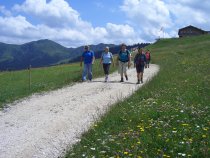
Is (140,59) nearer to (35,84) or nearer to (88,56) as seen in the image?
(88,56)

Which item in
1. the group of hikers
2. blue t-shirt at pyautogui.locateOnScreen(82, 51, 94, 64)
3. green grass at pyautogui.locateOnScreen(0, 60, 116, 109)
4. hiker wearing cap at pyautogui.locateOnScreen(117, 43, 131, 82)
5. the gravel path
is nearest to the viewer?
the gravel path

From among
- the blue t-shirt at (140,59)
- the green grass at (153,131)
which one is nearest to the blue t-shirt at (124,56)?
the blue t-shirt at (140,59)

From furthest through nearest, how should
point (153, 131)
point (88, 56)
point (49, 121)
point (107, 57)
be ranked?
point (88, 56), point (107, 57), point (49, 121), point (153, 131)

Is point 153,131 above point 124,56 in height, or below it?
below

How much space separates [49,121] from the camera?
14312 mm

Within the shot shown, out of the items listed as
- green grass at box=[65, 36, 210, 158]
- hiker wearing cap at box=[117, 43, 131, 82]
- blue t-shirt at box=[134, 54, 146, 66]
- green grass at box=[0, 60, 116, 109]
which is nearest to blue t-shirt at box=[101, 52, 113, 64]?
hiker wearing cap at box=[117, 43, 131, 82]

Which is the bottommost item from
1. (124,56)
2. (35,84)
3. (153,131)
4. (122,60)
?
(35,84)

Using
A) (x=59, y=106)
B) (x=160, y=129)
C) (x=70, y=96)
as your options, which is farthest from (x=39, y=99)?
(x=160, y=129)

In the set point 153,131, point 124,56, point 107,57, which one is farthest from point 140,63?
point 153,131

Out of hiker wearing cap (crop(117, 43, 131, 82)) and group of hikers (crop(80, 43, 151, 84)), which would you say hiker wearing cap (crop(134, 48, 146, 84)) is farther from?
hiker wearing cap (crop(117, 43, 131, 82))

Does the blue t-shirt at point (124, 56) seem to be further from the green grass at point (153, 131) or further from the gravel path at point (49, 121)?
the green grass at point (153, 131)

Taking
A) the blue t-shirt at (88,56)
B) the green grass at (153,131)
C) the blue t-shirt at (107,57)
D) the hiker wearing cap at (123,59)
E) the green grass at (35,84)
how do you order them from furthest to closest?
the blue t-shirt at (88,56) → the blue t-shirt at (107,57) → the hiker wearing cap at (123,59) → the green grass at (35,84) → the green grass at (153,131)

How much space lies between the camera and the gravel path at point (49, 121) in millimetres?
11055

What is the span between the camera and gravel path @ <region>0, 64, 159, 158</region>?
1105 centimetres
